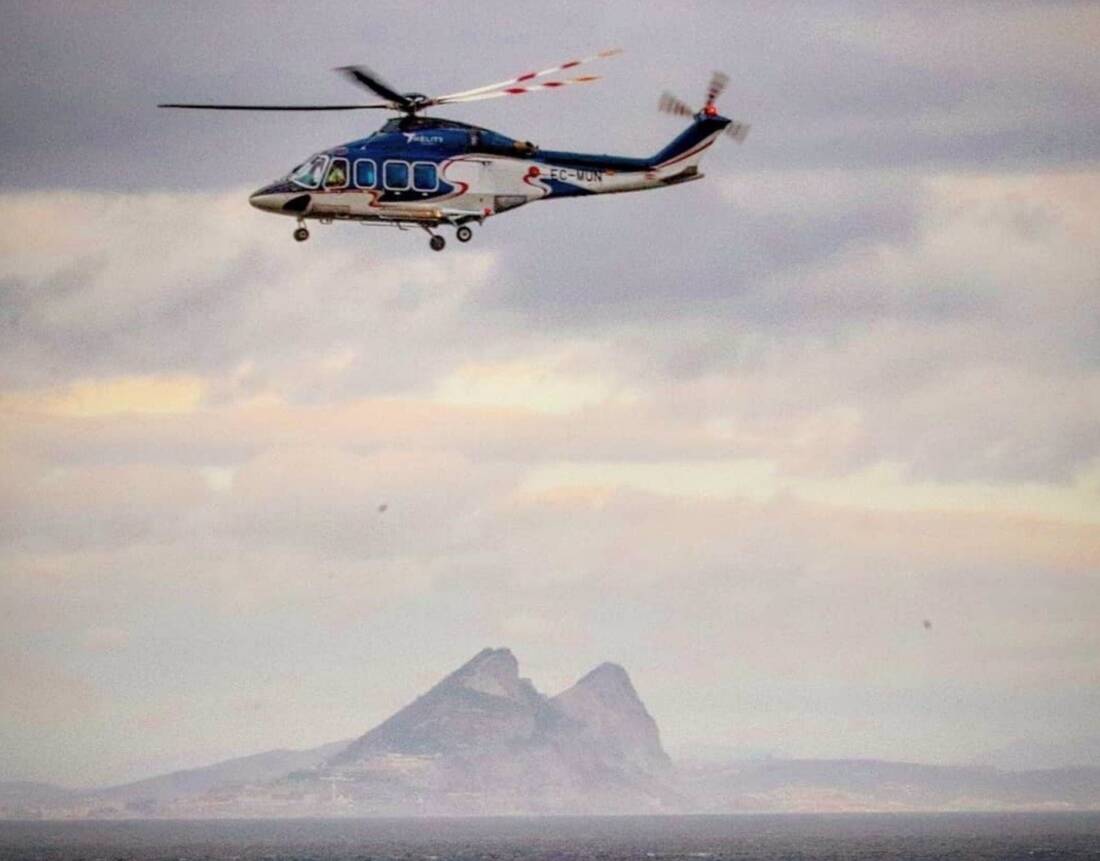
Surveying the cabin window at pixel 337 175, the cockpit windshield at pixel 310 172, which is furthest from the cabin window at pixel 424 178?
the cockpit windshield at pixel 310 172

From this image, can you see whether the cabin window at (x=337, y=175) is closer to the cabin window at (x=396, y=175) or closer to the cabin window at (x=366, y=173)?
the cabin window at (x=366, y=173)

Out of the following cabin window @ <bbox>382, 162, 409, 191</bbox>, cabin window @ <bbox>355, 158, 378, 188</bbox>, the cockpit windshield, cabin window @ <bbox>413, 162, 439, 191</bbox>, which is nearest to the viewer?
the cockpit windshield

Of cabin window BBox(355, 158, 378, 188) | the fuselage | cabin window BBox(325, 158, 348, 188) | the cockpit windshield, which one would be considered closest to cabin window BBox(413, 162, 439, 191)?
the fuselage

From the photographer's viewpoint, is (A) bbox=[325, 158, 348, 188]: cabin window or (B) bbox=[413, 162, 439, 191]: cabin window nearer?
(A) bbox=[325, 158, 348, 188]: cabin window

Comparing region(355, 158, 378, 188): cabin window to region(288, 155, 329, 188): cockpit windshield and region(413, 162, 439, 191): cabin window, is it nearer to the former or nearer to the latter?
region(288, 155, 329, 188): cockpit windshield

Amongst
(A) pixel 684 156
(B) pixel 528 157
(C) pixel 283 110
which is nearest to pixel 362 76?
(C) pixel 283 110

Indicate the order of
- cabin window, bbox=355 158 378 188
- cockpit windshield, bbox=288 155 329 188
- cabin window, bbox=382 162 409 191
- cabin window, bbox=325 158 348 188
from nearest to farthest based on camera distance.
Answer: cabin window, bbox=325 158 348 188
cockpit windshield, bbox=288 155 329 188
cabin window, bbox=355 158 378 188
cabin window, bbox=382 162 409 191

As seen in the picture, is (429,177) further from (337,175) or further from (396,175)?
(337,175)
